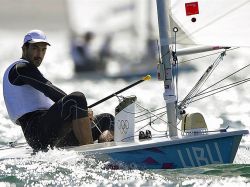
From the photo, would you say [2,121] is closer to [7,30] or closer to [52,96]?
[52,96]

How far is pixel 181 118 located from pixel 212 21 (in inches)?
30.7

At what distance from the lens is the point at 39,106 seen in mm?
6707

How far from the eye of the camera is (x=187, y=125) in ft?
21.0

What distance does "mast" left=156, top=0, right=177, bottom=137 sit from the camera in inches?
255

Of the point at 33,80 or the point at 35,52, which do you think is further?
the point at 35,52

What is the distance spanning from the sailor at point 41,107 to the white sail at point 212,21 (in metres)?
0.94

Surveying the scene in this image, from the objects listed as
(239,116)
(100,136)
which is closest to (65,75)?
(239,116)

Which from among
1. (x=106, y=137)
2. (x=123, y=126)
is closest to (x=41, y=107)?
(x=106, y=137)

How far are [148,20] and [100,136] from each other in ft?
54.6

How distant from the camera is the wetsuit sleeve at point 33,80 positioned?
650 centimetres

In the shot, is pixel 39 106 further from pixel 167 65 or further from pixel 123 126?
pixel 167 65

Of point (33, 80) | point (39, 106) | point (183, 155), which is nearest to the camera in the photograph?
point (183, 155)

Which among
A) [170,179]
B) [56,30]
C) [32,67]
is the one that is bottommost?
[170,179]

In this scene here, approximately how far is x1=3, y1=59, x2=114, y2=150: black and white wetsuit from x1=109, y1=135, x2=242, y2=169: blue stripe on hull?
0.51 m
